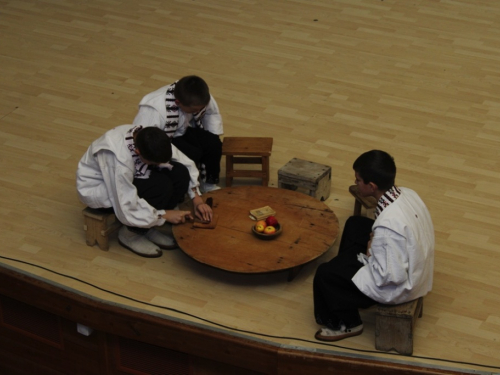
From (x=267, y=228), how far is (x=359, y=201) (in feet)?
2.20

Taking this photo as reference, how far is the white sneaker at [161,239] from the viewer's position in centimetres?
496

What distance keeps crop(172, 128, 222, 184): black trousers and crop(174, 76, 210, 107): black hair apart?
39 centimetres

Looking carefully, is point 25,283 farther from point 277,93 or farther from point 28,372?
point 277,93

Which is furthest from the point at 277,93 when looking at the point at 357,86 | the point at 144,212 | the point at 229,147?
the point at 144,212

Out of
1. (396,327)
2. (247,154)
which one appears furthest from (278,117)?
(396,327)

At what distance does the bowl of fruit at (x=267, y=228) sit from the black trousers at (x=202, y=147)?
2.54 feet

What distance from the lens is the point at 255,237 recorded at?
15.6 ft

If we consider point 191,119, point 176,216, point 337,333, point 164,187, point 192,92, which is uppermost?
point 192,92

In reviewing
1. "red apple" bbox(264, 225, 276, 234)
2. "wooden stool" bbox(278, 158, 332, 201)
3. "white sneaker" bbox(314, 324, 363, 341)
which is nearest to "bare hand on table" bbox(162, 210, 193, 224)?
"red apple" bbox(264, 225, 276, 234)

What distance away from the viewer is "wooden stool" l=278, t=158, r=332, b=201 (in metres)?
5.24

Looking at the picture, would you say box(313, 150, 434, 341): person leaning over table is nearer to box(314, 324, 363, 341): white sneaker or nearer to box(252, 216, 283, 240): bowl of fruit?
box(314, 324, 363, 341): white sneaker

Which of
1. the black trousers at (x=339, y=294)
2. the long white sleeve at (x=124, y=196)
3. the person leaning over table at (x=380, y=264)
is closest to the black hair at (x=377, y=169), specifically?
the person leaning over table at (x=380, y=264)

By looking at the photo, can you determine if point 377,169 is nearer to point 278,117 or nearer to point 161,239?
point 161,239

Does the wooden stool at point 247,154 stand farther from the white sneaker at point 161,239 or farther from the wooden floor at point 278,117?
the white sneaker at point 161,239
